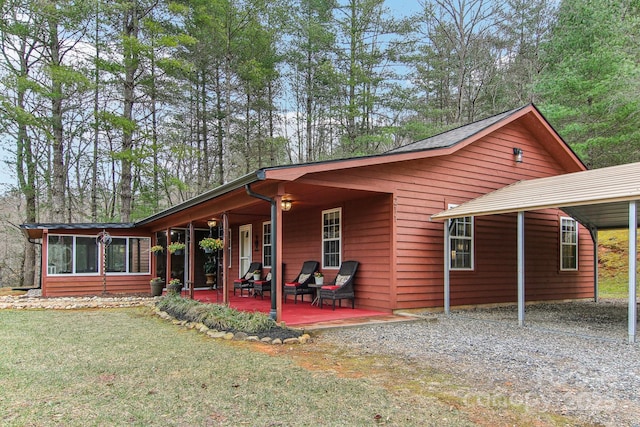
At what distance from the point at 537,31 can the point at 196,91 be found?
1427 centimetres

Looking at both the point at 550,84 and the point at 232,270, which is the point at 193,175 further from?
the point at 550,84

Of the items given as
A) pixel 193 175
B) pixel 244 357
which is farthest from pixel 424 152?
pixel 193 175

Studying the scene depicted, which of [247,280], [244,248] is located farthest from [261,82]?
[247,280]

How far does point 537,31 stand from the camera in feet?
59.0

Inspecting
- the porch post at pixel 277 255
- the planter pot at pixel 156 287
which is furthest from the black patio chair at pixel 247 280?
the porch post at pixel 277 255

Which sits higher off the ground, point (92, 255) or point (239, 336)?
point (92, 255)

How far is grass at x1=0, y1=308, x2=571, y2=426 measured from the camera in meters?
3.04

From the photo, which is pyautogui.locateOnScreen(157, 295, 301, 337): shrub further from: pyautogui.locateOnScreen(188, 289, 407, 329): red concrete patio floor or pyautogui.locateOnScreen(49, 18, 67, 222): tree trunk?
pyautogui.locateOnScreen(49, 18, 67, 222): tree trunk

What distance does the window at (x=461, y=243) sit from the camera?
8.76 metres

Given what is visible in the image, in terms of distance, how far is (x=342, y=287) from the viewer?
322 inches

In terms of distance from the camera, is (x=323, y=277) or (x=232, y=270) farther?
(x=232, y=270)

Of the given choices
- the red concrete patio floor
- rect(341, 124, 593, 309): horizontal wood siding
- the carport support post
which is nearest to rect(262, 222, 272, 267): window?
the red concrete patio floor

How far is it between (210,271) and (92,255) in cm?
353

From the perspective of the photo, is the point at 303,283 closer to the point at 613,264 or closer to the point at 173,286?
the point at 173,286
